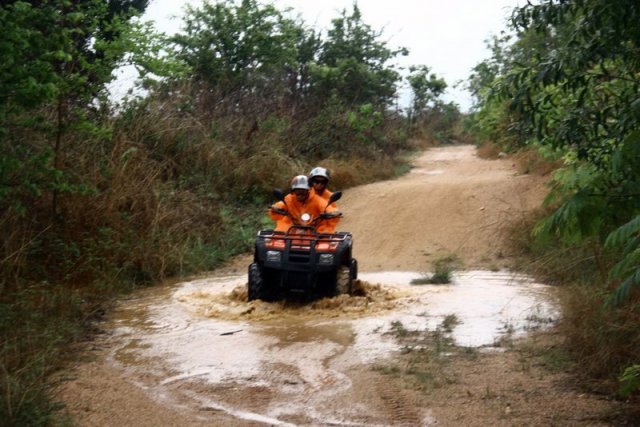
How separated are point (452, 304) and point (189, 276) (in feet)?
16.1

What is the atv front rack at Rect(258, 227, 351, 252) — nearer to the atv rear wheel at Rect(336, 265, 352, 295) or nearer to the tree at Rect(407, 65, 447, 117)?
the atv rear wheel at Rect(336, 265, 352, 295)

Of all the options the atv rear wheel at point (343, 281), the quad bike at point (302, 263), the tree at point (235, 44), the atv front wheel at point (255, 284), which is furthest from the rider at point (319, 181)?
the tree at point (235, 44)

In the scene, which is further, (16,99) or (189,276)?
(189,276)

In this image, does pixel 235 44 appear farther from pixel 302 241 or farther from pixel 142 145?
pixel 302 241

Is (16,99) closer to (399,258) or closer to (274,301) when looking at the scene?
(274,301)

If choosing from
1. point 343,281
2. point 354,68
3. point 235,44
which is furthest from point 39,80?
point 354,68

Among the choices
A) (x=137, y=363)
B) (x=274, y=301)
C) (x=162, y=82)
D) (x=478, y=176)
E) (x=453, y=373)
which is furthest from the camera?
(x=478, y=176)

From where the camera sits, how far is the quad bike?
10031 mm

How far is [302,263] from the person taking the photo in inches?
394

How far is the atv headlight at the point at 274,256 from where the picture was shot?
10.1m

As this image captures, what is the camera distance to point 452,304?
34.2 feet

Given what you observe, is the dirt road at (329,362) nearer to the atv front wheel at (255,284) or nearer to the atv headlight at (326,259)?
the atv front wheel at (255,284)

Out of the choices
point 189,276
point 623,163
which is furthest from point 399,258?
point 623,163

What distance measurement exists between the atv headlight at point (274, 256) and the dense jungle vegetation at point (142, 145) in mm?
2203
